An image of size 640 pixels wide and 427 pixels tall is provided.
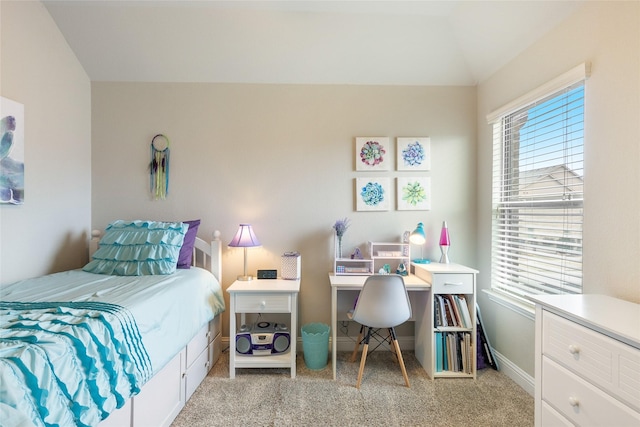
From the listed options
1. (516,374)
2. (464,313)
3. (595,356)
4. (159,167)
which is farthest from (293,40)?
(516,374)

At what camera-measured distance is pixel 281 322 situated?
262cm

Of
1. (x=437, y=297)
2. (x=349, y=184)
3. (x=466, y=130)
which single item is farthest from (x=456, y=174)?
(x=437, y=297)

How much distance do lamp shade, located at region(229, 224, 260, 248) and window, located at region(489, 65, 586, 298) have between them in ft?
6.71

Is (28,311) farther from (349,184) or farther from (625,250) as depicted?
(625,250)

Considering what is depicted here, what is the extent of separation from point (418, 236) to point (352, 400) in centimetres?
134

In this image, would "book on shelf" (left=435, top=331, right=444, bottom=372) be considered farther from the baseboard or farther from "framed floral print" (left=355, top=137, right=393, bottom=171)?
"framed floral print" (left=355, top=137, right=393, bottom=171)

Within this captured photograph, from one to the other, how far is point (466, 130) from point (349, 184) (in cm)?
121

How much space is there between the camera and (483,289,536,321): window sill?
199 centimetres

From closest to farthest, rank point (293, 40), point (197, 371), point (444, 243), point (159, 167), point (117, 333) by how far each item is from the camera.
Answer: point (117, 333), point (197, 371), point (293, 40), point (444, 243), point (159, 167)

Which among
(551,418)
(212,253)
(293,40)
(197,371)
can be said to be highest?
(293,40)

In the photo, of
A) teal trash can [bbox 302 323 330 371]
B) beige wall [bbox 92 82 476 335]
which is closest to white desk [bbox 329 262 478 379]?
teal trash can [bbox 302 323 330 371]

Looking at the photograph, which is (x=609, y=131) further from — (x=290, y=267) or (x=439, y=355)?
(x=290, y=267)

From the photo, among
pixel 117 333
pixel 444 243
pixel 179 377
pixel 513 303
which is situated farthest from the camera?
pixel 444 243

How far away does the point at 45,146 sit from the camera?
7.14ft
